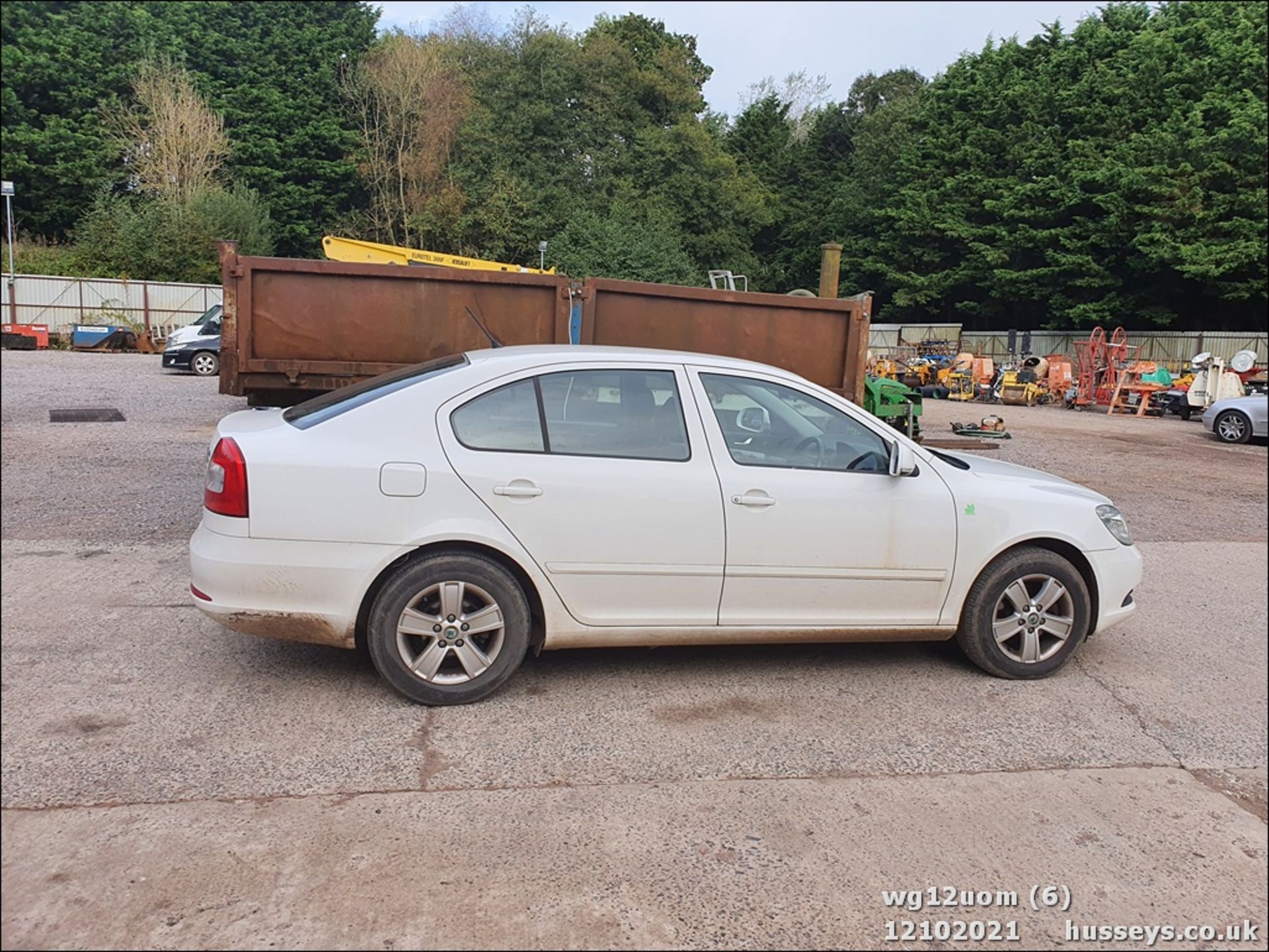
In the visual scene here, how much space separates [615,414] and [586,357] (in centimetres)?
34

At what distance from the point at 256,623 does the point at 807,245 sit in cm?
5099

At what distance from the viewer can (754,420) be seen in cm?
461

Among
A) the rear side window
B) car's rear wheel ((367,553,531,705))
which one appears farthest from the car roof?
car's rear wheel ((367,553,531,705))

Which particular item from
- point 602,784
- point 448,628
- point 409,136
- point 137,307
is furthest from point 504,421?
point 409,136

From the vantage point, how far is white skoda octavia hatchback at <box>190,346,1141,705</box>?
3.99 metres

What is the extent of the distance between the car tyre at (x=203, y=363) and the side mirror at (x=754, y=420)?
20868mm

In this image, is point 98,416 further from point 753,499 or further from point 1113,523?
point 1113,523

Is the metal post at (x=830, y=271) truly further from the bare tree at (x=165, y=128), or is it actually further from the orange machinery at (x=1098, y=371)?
the orange machinery at (x=1098, y=371)

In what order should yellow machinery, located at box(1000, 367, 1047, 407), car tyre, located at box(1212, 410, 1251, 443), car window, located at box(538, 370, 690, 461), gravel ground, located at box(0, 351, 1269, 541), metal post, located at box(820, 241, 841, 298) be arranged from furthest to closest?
yellow machinery, located at box(1000, 367, 1047, 407), car tyre, located at box(1212, 410, 1251, 443), metal post, located at box(820, 241, 841, 298), car window, located at box(538, 370, 690, 461), gravel ground, located at box(0, 351, 1269, 541)

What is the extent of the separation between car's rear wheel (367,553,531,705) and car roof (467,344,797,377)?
97 cm

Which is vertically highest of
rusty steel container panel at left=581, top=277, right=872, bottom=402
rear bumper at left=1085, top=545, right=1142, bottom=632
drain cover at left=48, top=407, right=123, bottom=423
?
rusty steel container panel at left=581, top=277, right=872, bottom=402

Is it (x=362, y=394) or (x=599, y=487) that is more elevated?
(x=362, y=394)

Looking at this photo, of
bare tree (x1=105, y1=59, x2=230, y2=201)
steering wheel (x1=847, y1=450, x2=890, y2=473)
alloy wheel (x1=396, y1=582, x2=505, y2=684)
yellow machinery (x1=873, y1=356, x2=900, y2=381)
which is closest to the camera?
bare tree (x1=105, y1=59, x2=230, y2=201)

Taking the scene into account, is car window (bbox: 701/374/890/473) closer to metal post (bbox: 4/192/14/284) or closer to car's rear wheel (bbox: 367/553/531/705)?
car's rear wheel (bbox: 367/553/531/705)
